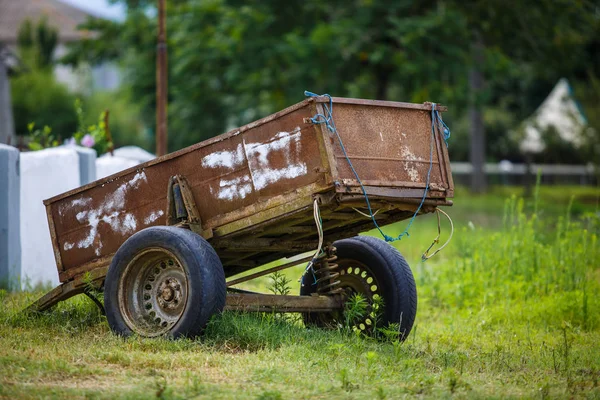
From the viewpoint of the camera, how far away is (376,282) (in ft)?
25.6

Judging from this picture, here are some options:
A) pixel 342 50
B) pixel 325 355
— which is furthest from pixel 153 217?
pixel 342 50

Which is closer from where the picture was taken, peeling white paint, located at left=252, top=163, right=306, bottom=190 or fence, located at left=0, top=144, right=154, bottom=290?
peeling white paint, located at left=252, top=163, right=306, bottom=190

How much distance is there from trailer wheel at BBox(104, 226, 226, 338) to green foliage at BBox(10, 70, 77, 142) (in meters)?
34.3

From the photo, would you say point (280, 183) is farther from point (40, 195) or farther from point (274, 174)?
point (40, 195)

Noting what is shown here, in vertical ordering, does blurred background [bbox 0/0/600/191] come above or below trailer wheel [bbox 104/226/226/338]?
above

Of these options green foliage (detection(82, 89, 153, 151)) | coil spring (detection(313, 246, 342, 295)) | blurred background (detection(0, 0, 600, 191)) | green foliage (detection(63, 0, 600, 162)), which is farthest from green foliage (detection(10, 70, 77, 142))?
coil spring (detection(313, 246, 342, 295))

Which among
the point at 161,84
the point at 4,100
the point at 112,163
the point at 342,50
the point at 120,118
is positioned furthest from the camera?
the point at 120,118

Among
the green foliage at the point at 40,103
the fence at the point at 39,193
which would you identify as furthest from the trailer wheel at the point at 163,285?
the green foliage at the point at 40,103

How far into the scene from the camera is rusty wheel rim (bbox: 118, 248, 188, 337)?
701cm

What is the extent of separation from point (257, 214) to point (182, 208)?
66 cm

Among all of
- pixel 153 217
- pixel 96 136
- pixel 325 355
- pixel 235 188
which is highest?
pixel 96 136

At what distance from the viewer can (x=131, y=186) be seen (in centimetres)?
749

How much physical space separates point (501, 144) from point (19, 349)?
4052 centimetres

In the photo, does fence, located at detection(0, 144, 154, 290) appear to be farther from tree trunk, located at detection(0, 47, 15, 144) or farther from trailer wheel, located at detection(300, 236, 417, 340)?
tree trunk, located at detection(0, 47, 15, 144)
